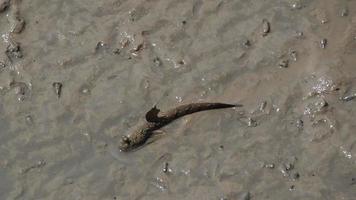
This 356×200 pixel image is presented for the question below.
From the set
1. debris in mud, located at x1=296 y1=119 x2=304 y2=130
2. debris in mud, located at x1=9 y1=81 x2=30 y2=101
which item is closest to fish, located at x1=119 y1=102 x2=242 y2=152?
debris in mud, located at x1=296 y1=119 x2=304 y2=130

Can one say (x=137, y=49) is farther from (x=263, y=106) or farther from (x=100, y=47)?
(x=263, y=106)

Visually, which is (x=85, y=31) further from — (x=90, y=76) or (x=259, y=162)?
(x=259, y=162)

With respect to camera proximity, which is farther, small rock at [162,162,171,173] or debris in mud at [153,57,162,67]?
debris in mud at [153,57,162,67]

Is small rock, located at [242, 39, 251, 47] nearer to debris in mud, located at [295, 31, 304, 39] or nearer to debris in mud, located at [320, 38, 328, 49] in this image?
debris in mud, located at [295, 31, 304, 39]

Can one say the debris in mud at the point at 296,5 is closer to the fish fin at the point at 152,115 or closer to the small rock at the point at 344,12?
the small rock at the point at 344,12

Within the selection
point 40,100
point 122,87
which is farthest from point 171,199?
point 40,100

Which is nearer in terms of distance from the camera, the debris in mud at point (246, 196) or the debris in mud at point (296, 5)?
the debris in mud at point (246, 196)

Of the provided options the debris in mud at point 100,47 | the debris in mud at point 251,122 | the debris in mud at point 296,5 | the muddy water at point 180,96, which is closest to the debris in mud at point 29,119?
the muddy water at point 180,96
